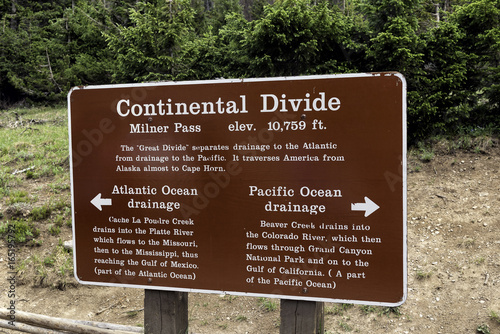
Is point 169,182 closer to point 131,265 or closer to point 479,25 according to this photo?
point 131,265

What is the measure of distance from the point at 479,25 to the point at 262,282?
7.39 metres

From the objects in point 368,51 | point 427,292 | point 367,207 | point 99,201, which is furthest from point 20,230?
point 368,51

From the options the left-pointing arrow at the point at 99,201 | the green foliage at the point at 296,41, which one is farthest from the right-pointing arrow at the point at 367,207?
the green foliage at the point at 296,41

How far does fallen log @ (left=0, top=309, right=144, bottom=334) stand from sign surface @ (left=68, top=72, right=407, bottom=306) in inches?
53.0

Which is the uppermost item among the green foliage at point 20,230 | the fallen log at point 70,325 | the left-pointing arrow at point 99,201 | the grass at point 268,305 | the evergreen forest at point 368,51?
the evergreen forest at point 368,51

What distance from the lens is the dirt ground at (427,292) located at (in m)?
4.78

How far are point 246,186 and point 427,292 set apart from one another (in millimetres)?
3916

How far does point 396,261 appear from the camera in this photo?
2.06 m

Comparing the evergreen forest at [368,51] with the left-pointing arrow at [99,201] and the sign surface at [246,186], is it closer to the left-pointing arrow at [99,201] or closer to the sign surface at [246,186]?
the sign surface at [246,186]

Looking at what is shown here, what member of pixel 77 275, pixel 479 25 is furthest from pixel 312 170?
pixel 479 25

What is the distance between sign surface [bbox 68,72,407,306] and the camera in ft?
6.88

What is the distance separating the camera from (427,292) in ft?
16.8

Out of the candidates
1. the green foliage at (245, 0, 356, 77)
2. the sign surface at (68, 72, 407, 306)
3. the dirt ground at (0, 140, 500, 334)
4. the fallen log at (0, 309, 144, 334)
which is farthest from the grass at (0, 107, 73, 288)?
the green foliage at (245, 0, 356, 77)

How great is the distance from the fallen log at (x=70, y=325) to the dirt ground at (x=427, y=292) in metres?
1.37
